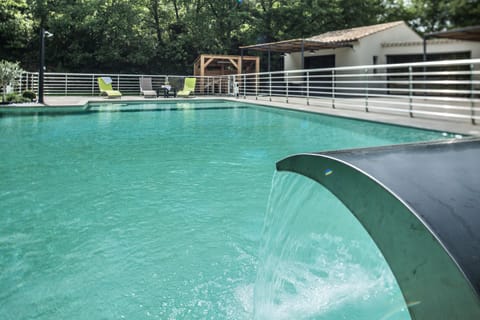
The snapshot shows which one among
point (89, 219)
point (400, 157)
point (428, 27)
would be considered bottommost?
point (89, 219)

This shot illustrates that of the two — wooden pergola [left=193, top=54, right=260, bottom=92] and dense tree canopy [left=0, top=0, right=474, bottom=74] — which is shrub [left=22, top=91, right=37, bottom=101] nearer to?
dense tree canopy [left=0, top=0, right=474, bottom=74]

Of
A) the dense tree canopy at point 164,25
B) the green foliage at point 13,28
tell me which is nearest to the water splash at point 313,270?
the dense tree canopy at point 164,25

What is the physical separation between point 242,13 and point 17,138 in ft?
59.8

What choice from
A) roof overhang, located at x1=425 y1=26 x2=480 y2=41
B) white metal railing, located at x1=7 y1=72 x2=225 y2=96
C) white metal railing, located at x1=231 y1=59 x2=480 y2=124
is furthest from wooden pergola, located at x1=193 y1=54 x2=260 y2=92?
roof overhang, located at x1=425 y1=26 x2=480 y2=41

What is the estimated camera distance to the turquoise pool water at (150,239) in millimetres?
1738

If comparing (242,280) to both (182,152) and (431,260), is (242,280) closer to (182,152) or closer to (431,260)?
(431,260)

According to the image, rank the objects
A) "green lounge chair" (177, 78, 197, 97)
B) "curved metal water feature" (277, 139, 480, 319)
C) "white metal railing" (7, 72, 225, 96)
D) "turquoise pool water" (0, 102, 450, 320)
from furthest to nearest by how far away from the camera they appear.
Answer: "white metal railing" (7, 72, 225, 96) → "green lounge chair" (177, 78, 197, 97) → "turquoise pool water" (0, 102, 450, 320) → "curved metal water feature" (277, 139, 480, 319)

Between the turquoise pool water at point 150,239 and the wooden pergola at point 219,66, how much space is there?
14789mm

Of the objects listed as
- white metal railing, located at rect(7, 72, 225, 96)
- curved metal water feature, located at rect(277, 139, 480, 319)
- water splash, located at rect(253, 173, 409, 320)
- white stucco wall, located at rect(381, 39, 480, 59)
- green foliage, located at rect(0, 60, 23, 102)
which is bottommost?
water splash, located at rect(253, 173, 409, 320)

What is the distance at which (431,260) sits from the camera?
61 cm

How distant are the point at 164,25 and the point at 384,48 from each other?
12.7 m

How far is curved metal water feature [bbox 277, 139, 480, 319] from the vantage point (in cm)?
58

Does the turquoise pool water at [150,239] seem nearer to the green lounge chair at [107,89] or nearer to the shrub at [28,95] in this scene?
the shrub at [28,95]

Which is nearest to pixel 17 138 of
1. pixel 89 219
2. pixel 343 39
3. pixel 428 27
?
pixel 89 219
